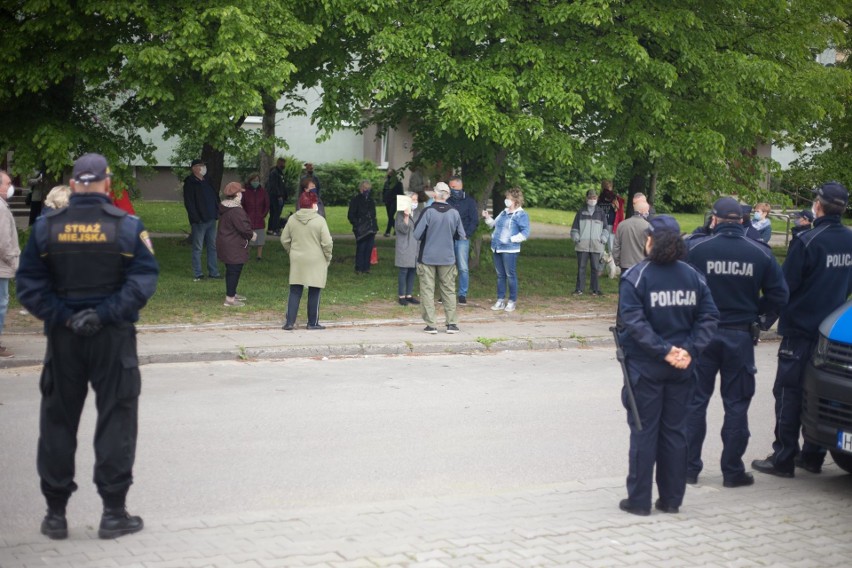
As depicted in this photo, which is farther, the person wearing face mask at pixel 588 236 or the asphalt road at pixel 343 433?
the person wearing face mask at pixel 588 236

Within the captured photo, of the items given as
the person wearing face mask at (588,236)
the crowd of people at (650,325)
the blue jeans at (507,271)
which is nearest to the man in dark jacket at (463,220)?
the blue jeans at (507,271)

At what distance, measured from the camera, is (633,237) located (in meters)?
15.8

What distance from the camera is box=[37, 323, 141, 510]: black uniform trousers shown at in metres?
5.96

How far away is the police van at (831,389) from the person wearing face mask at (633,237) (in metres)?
7.91

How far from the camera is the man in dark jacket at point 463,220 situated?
1703 centimetres

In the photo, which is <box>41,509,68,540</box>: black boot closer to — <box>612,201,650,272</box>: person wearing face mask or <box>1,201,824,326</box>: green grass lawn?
<box>1,201,824,326</box>: green grass lawn

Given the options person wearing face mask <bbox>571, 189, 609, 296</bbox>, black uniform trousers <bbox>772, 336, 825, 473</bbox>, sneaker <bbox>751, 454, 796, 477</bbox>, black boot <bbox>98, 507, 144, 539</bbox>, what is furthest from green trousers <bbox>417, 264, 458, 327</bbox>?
black boot <bbox>98, 507, 144, 539</bbox>

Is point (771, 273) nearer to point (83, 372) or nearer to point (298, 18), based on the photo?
point (83, 372)

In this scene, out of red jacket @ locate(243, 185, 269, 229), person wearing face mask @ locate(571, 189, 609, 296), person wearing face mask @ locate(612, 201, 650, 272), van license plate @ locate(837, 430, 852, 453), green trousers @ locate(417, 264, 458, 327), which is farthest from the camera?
red jacket @ locate(243, 185, 269, 229)

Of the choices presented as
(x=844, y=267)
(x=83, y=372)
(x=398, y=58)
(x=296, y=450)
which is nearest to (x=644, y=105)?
(x=398, y=58)

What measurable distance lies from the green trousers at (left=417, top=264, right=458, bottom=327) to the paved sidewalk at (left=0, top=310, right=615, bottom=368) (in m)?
0.25

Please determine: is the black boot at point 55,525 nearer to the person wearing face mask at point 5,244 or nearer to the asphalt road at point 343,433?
the asphalt road at point 343,433

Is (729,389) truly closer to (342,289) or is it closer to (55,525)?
(55,525)

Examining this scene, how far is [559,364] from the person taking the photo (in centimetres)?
1278
